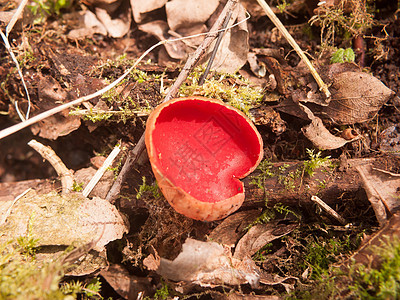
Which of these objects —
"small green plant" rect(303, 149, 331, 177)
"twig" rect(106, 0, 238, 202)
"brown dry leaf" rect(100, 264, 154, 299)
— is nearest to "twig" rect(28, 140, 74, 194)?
"twig" rect(106, 0, 238, 202)

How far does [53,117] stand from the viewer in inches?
97.1

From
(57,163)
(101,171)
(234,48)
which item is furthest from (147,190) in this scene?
(234,48)

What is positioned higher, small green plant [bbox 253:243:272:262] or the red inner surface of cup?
the red inner surface of cup

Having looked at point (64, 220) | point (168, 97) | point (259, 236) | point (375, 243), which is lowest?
point (259, 236)

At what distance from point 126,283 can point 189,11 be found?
2.19 metres

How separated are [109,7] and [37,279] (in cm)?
239

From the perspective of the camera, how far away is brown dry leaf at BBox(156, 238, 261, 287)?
1.76 meters

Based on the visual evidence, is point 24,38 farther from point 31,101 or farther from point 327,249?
point 327,249

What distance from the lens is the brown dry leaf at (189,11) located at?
2592mm

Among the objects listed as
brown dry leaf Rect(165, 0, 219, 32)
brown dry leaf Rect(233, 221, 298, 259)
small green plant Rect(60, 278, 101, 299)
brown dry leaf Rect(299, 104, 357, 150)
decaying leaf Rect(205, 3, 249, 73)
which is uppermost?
brown dry leaf Rect(165, 0, 219, 32)

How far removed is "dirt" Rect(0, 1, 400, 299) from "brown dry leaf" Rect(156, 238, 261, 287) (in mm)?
78

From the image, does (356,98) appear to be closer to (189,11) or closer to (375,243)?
(375,243)

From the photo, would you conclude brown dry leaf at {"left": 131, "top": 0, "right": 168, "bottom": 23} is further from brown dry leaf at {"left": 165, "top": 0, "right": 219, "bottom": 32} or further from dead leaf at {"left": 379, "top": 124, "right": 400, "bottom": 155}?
dead leaf at {"left": 379, "top": 124, "right": 400, "bottom": 155}

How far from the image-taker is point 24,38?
8.23ft
